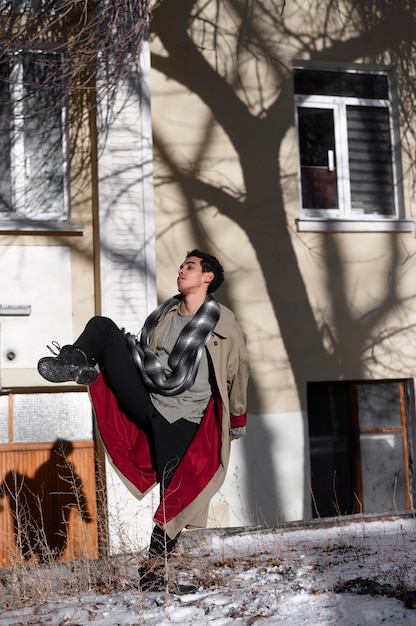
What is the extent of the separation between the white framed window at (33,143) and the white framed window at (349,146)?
256 cm

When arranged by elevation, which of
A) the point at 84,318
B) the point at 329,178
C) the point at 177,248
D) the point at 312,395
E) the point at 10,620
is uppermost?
the point at 329,178

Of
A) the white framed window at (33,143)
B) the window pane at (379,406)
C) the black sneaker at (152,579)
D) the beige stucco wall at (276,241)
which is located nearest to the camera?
the black sneaker at (152,579)

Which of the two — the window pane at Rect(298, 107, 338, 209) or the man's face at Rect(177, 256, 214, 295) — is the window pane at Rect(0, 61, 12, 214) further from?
the man's face at Rect(177, 256, 214, 295)

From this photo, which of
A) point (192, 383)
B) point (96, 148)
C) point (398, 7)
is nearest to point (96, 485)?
point (96, 148)

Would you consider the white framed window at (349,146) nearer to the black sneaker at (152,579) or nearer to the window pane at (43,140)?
the window pane at (43,140)

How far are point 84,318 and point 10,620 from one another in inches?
173

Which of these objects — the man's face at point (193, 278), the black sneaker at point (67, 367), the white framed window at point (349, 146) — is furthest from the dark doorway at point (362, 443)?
the black sneaker at point (67, 367)

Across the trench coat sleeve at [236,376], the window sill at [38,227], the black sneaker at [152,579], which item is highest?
the window sill at [38,227]

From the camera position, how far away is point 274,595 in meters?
5.36

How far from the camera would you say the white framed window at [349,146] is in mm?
10516

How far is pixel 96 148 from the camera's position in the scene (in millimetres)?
9305

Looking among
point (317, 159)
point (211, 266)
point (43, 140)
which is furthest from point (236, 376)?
point (317, 159)

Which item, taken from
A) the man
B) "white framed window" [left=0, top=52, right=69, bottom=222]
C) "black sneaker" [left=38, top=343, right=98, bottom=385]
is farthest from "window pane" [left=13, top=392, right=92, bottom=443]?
"black sneaker" [left=38, top=343, right=98, bottom=385]

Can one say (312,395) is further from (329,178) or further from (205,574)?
(205,574)
